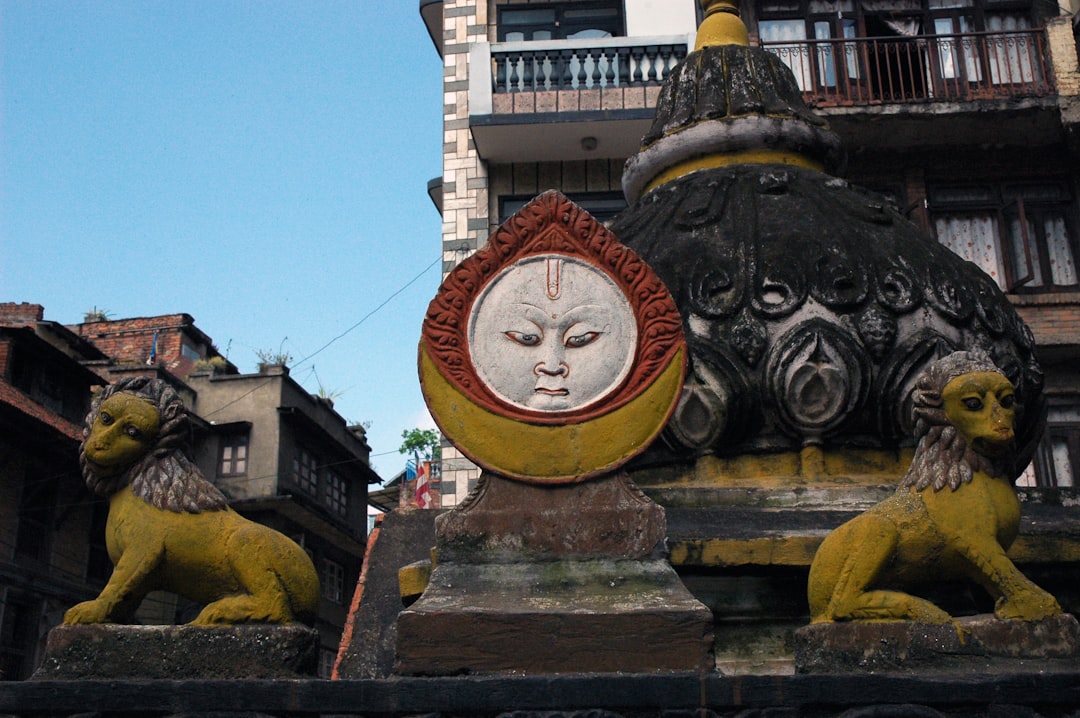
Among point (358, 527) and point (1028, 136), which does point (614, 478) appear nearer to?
point (1028, 136)

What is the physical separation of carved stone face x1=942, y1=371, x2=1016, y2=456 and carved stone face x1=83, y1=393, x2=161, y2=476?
3.15m

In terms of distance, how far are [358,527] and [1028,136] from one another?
24652 mm

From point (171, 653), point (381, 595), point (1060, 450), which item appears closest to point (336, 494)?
point (1060, 450)

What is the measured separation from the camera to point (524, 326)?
5410 mm

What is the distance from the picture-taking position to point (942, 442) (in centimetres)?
481

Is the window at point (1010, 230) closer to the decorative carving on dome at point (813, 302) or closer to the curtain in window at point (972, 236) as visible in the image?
the curtain in window at point (972, 236)

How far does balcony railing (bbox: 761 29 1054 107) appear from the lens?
21.4 m

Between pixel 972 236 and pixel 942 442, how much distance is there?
17.8 m

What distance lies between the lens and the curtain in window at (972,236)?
21.2 m

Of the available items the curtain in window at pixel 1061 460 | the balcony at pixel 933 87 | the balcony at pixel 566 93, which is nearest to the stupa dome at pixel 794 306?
the balcony at pixel 933 87

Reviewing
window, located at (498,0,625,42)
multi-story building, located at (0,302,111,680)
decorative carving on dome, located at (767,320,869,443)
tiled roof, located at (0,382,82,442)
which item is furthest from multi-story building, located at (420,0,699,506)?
decorative carving on dome, located at (767,320,869,443)

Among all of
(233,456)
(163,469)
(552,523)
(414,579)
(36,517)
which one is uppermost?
(233,456)

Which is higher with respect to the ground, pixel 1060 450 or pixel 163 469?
pixel 1060 450

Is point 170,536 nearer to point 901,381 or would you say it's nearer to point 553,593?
point 553,593
